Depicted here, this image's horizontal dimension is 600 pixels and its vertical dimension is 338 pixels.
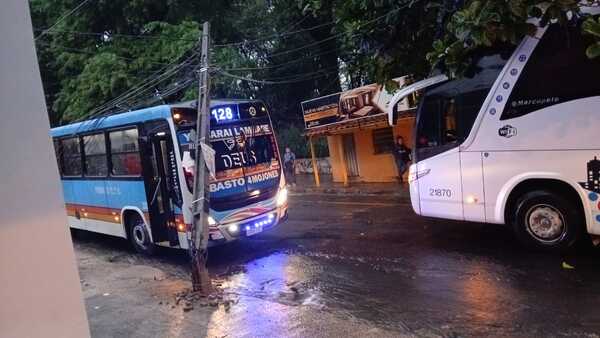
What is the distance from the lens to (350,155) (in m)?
19.2

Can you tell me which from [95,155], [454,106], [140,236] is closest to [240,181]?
[140,236]

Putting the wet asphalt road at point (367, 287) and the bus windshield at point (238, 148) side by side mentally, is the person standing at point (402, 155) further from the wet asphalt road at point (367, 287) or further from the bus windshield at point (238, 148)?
the bus windshield at point (238, 148)

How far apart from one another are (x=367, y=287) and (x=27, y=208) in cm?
508

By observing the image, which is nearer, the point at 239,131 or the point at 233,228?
the point at 233,228

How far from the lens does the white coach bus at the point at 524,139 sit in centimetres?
641

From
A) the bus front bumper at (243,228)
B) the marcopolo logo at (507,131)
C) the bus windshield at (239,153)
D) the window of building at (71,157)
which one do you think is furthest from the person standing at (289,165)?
the marcopolo logo at (507,131)

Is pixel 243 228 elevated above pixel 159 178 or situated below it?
below

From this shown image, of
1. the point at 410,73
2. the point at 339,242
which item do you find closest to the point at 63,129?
the point at 339,242

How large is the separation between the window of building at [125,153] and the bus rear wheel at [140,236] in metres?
0.97

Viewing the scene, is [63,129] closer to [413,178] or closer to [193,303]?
[193,303]

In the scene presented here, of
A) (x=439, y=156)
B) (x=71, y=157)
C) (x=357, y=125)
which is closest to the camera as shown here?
(x=439, y=156)

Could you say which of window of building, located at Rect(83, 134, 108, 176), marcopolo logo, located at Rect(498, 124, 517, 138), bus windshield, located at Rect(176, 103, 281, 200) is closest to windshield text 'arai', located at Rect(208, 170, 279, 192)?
bus windshield, located at Rect(176, 103, 281, 200)

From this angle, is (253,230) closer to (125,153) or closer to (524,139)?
(125,153)

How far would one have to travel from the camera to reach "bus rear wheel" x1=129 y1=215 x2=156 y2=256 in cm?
954
